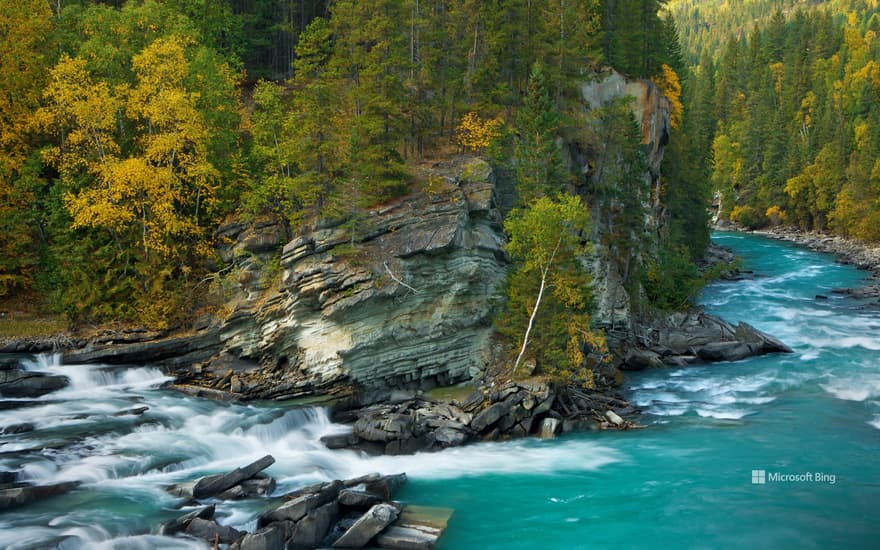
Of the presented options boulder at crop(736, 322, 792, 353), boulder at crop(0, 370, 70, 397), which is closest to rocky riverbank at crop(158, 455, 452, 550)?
boulder at crop(0, 370, 70, 397)

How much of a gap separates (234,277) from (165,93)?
10.0 meters

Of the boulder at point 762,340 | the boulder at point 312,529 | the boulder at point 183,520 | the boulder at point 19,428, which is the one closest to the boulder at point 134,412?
the boulder at point 19,428

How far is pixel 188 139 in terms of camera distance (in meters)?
35.1

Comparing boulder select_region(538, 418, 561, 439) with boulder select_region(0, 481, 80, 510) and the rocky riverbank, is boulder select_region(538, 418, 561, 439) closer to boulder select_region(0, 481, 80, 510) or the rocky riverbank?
the rocky riverbank

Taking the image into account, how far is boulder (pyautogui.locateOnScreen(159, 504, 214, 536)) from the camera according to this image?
59.1ft

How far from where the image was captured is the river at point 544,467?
1928 centimetres

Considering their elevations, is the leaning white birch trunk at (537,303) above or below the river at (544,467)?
above

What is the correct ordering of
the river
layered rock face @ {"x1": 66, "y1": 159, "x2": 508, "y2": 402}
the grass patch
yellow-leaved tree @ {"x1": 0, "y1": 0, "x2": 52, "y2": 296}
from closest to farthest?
1. the river
2. layered rock face @ {"x1": 66, "y1": 159, "x2": 508, "y2": 402}
3. the grass patch
4. yellow-leaved tree @ {"x1": 0, "y1": 0, "x2": 52, "y2": 296}

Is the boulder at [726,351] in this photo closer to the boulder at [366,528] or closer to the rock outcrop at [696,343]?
the rock outcrop at [696,343]

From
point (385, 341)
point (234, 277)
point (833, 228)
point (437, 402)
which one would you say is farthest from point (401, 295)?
point (833, 228)

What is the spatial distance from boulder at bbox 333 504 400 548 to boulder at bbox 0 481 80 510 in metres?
8.73

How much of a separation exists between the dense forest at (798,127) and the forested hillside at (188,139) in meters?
53.4

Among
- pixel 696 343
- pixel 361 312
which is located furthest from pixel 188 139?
pixel 696 343

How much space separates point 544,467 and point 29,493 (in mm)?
16468
